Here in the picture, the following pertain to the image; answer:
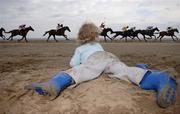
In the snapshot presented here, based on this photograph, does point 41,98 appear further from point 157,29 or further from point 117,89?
point 157,29

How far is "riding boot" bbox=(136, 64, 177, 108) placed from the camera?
13.6 feet

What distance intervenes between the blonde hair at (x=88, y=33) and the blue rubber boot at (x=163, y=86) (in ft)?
3.60

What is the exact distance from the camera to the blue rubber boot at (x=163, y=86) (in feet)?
13.6

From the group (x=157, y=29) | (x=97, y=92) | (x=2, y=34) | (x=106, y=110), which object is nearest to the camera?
(x=106, y=110)

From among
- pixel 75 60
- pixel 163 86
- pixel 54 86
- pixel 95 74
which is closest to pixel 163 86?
pixel 163 86

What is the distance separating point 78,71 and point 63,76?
29cm

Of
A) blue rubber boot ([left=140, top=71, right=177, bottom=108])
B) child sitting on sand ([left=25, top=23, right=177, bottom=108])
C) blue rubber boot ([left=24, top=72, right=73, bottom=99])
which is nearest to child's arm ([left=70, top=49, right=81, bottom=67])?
child sitting on sand ([left=25, top=23, right=177, bottom=108])

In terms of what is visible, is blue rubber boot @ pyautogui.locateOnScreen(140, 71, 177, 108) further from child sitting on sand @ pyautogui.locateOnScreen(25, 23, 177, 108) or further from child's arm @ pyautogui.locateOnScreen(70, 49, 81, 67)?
child's arm @ pyautogui.locateOnScreen(70, 49, 81, 67)

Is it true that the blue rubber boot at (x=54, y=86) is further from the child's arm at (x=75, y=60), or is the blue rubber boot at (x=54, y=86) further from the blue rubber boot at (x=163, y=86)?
the blue rubber boot at (x=163, y=86)

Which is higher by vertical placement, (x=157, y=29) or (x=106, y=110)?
(x=106, y=110)

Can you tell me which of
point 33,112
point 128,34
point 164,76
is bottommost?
point 128,34

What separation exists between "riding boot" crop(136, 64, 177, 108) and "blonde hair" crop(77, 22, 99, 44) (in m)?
1.10

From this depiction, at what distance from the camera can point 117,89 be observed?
15.3 feet

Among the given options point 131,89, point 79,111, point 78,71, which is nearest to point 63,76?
point 78,71
